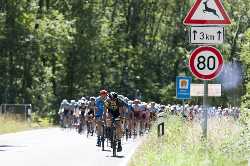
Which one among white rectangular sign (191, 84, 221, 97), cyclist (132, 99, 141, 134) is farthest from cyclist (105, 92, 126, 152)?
cyclist (132, 99, 141, 134)

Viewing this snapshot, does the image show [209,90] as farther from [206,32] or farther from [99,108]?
[99,108]

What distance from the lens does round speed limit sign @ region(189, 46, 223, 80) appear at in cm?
1331

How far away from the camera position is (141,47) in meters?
80.9

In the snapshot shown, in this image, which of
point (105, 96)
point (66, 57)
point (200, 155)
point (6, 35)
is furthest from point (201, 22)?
point (66, 57)

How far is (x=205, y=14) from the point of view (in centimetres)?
1303

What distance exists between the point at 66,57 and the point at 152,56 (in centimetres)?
1504

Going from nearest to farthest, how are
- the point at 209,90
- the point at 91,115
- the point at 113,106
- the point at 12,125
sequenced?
1. the point at 209,90
2. the point at 113,106
3. the point at 91,115
4. the point at 12,125

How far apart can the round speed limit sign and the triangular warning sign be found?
576mm

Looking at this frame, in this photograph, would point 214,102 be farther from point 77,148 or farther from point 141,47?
point 77,148

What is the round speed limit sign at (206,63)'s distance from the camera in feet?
43.7

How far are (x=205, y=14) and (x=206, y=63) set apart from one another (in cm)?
85

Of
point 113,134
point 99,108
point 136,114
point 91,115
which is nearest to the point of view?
point 113,134

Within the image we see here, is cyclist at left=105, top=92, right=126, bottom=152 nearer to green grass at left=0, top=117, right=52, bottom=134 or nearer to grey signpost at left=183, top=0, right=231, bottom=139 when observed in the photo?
grey signpost at left=183, top=0, right=231, bottom=139

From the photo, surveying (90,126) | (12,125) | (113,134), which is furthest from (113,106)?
(12,125)
